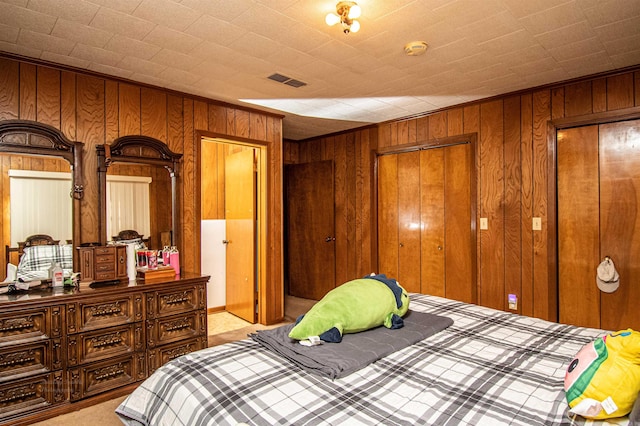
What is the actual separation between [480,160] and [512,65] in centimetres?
111

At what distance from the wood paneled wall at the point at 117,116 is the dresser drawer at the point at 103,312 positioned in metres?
0.64

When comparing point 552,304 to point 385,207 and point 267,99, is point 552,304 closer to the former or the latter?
point 385,207

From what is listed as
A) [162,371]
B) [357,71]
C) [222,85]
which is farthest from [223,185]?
[162,371]

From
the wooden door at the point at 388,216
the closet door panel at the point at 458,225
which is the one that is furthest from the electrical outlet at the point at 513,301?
the wooden door at the point at 388,216

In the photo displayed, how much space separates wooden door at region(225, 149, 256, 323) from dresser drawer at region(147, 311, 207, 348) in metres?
1.22

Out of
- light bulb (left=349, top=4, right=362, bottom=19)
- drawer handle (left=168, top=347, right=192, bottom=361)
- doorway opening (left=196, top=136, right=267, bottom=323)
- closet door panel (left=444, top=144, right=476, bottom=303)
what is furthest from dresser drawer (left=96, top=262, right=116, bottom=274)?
closet door panel (left=444, top=144, right=476, bottom=303)

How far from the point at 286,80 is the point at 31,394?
293 centimetres

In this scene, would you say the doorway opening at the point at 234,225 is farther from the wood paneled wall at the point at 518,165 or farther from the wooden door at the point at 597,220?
the wooden door at the point at 597,220

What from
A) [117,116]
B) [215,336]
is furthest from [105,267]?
[215,336]

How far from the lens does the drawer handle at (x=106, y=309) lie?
8.14ft

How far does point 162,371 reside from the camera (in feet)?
4.92

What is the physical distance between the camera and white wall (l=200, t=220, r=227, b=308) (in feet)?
15.2

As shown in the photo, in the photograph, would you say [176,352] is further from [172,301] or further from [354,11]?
[354,11]

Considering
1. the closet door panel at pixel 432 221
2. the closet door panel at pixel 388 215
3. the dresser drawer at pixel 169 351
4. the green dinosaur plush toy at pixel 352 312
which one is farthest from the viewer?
the closet door panel at pixel 388 215
